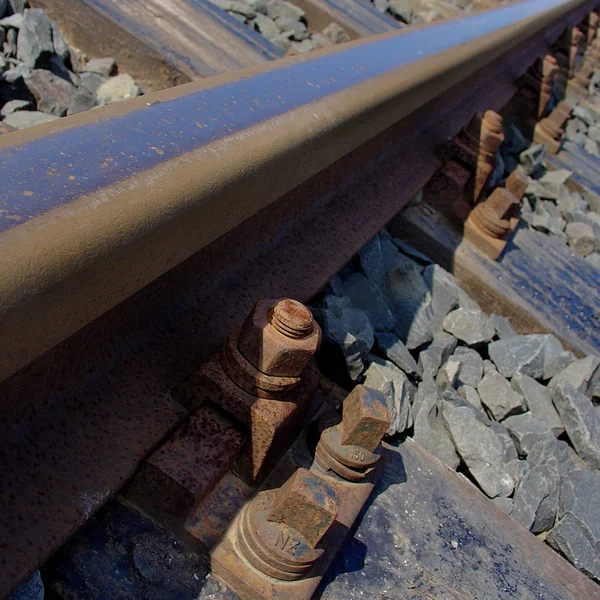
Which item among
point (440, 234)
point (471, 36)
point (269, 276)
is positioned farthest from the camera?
point (471, 36)

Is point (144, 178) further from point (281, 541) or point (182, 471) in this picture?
A: point (281, 541)

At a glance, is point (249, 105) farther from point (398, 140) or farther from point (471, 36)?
point (471, 36)

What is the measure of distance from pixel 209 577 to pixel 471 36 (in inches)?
139

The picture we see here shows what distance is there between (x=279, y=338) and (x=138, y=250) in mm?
470

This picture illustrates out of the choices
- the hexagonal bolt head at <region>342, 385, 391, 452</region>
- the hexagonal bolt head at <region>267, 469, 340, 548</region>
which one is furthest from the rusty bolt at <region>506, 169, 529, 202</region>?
the hexagonal bolt head at <region>267, 469, 340, 548</region>

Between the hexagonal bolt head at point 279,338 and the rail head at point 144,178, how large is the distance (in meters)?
0.22

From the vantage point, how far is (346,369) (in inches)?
85.3

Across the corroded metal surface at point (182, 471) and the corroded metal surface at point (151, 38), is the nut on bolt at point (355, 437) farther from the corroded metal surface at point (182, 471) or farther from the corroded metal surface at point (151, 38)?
the corroded metal surface at point (151, 38)

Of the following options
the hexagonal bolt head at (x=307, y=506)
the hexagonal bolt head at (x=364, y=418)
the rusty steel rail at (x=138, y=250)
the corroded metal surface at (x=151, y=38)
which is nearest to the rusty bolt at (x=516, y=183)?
the corroded metal surface at (x=151, y=38)

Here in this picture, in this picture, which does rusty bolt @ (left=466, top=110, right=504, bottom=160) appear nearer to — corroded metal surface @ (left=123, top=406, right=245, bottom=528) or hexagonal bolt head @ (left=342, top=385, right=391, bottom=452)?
hexagonal bolt head @ (left=342, top=385, right=391, bottom=452)

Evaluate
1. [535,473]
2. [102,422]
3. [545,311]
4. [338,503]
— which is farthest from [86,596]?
[545,311]

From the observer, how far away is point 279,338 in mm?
1561

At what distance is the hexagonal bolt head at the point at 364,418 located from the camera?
1745mm

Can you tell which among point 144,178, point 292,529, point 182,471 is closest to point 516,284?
point 292,529
